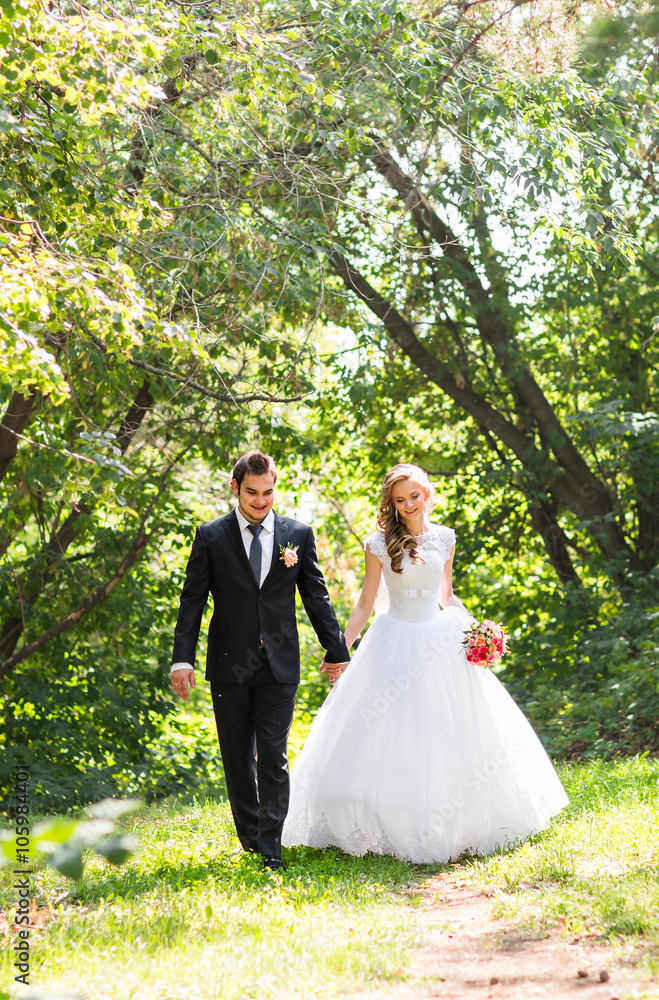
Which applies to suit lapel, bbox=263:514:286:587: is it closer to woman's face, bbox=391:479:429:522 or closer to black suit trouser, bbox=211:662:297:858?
black suit trouser, bbox=211:662:297:858

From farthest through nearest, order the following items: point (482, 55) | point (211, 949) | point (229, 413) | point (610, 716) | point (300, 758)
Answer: point (610, 716) < point (229, 413) < point (482, 55) < point (300, 758) < point (211, 949)

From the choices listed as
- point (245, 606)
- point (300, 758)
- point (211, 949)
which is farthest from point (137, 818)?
point (211, 949)

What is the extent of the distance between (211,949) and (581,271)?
835cm

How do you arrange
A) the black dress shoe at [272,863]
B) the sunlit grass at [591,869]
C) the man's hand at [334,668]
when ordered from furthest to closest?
the man's hand at [334,668]
the black dress shoe at [272,863]
the sunlit grass at [591,869]

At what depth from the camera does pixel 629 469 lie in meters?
10.6

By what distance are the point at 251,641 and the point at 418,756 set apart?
108 centimetres

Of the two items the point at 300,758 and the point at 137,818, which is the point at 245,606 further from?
the point at 137,818

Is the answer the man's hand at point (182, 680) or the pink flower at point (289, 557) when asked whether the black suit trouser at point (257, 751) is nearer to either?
the man's hand at point (182, 680)

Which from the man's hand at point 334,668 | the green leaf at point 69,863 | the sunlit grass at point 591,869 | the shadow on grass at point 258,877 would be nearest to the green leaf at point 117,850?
the green leaf at point 69,863

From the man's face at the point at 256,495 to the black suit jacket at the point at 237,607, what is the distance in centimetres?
10

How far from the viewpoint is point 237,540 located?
4.75m

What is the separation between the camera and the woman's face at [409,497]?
5418 millimetres

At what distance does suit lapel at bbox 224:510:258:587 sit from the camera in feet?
15.4

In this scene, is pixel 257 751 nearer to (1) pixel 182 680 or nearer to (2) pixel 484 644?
(1) pixel 182 680
